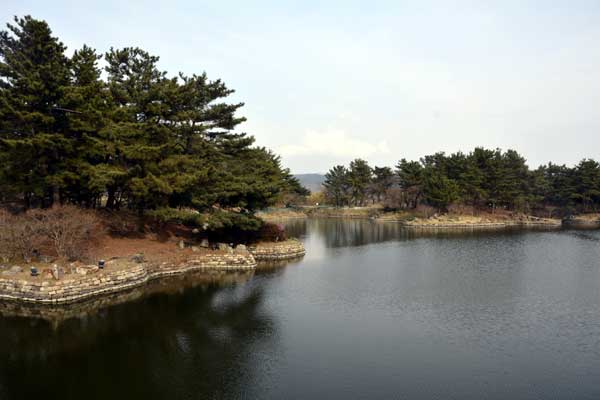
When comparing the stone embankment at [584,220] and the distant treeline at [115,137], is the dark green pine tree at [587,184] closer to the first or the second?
the stone embankment at [584,220]

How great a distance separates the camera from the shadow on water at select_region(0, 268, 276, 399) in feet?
45.1

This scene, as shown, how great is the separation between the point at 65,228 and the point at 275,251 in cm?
1804

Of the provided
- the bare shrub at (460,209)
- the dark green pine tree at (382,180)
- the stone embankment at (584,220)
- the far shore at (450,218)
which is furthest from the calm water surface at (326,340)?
the dark green pine tree at (382,180)

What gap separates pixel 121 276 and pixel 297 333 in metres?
13.4

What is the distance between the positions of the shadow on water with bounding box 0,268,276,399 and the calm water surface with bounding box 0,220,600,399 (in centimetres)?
6

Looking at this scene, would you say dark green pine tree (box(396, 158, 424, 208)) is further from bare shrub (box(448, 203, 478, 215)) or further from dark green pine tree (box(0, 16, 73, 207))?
dark green pine tree (box(0, 16, 73, 207))

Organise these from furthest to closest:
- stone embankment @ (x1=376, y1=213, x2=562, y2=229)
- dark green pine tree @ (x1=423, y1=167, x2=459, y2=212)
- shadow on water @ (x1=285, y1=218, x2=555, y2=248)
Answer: dark green pine tree @ (x1=423, y1=167, x2=459, y2=212) < stone embankment @ (x1=376, y1=213, x2=562, y2=229) < shadow on water @ (x1=285, y1=218, x2=555, y2=248)

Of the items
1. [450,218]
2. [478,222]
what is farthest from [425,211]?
[478,222]

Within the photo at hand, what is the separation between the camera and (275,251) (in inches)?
1513

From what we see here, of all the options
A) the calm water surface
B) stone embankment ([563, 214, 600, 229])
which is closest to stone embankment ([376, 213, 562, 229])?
stone embankment ([563, 214, 600, 229])

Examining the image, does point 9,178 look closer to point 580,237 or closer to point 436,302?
point 436,302

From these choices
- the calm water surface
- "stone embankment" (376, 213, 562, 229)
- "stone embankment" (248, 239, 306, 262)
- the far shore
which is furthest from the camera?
the far shore

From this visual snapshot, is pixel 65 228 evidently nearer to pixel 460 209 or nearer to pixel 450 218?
pixel 450 218

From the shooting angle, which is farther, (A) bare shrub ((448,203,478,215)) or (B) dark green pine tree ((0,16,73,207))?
(A) bare shrub ((448,203,478,215))
